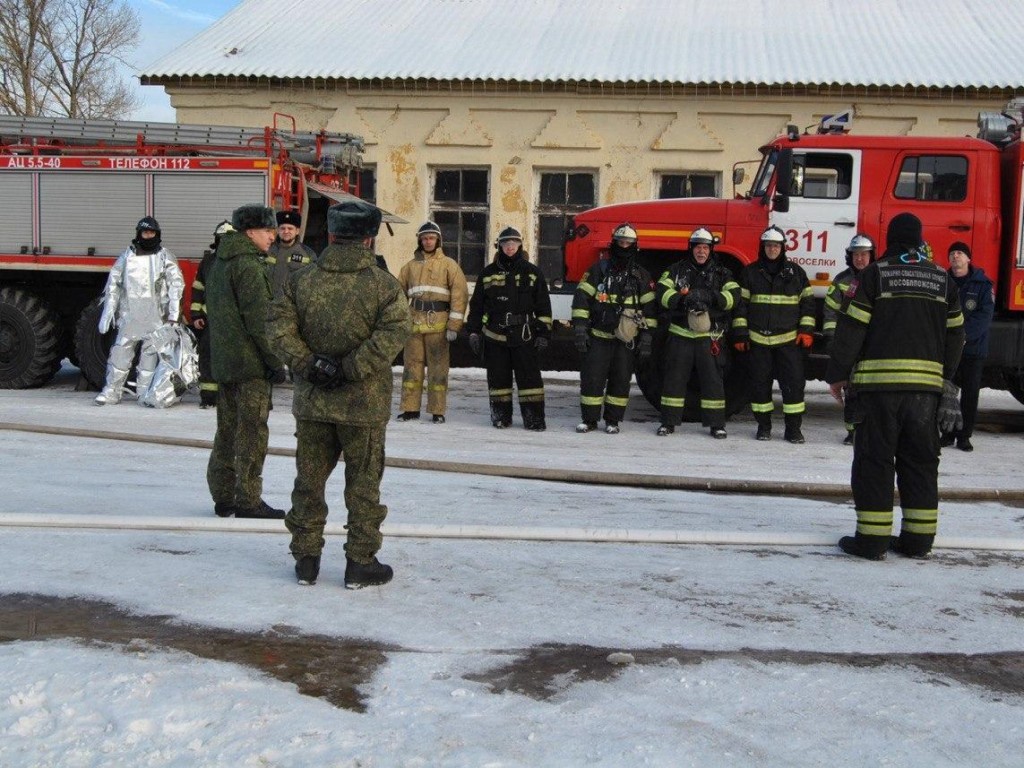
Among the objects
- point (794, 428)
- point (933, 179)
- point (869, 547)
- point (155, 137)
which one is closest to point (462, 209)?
point (155, 137)

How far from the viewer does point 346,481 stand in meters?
4.90

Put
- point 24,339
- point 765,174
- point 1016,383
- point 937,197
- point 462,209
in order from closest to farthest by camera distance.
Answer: point 937,197 → point 765,174 → point 1016,383 → point 24,339 → point 462,209

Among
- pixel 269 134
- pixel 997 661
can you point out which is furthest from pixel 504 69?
pixel 997 661

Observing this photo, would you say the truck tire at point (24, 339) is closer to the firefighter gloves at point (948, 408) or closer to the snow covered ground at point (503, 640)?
the snow covered ground at point (503, 640)

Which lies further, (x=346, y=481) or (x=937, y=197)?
(x=937, y=197)

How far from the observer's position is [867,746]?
3.55 meters

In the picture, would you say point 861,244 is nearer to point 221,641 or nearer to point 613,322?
point 613,322

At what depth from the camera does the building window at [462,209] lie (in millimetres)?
17797

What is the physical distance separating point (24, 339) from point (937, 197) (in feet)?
29.2


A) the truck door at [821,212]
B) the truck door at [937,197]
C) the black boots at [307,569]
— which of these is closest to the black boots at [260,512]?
the black boots at [307,569]

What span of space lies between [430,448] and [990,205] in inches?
210

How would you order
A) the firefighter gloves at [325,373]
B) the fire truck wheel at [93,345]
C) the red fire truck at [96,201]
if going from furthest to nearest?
the red fire truck at [96,201] → the fire truck wheel at [93,345] → the firefighter gloves at [325,373]

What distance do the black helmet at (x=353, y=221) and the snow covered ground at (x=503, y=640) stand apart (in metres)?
1.47

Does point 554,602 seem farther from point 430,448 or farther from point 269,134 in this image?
point 269,134
